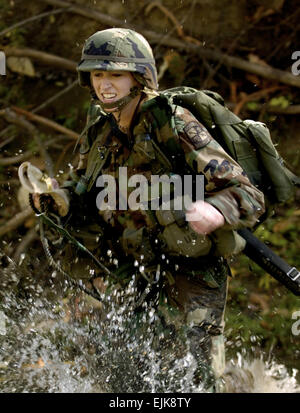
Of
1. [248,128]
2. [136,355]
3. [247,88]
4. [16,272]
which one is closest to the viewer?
[248,128]

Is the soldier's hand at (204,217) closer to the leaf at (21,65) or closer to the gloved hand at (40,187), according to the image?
the gloved hand at (40,187)

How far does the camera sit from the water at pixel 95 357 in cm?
317

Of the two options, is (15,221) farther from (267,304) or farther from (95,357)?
(95,357)

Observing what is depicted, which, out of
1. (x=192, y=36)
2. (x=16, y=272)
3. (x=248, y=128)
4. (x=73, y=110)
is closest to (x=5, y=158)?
(x=73, y=110)

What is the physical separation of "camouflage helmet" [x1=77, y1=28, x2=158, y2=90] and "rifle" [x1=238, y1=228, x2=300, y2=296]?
0.75 meters

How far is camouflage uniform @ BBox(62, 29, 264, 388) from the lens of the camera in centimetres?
275

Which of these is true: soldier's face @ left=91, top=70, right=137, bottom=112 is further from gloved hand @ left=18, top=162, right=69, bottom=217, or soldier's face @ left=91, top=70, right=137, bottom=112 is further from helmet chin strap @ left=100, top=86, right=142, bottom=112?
gloved hand @ left=18, top=162, right=69, bottom=217

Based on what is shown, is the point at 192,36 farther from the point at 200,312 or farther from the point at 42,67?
the point at 200,312

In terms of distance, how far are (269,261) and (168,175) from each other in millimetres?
580

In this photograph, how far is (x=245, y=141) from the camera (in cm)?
288

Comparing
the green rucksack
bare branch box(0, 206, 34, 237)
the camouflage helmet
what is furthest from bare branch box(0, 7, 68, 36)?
the green rucksack

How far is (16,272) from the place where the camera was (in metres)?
5.11

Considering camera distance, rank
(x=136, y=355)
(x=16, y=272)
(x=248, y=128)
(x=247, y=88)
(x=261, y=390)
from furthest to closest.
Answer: (x=247, y=88) < (x=16, y=272) < (x=261, y=390) < (x=136, y=355) < (x=248, y=128)

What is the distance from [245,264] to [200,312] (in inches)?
95.2
